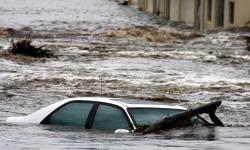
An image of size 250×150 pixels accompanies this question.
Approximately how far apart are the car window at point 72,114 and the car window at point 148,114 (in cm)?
68

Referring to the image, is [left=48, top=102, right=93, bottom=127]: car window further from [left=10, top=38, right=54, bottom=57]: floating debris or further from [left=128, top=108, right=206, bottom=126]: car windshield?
[left=10, top=38, right=54, bottom=57]: floating debris

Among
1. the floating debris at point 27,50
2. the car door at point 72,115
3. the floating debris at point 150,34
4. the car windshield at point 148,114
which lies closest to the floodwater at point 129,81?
the car door at point 72,115

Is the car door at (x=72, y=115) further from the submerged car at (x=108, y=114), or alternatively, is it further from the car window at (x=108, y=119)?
the car window at (x=108, y=119)

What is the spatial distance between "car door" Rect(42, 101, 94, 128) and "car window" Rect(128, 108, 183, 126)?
2.14ft

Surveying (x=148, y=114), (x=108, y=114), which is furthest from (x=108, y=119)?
(x=148, y=114)

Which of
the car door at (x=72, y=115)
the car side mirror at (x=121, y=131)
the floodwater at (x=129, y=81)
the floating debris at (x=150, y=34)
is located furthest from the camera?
the floating debris at (x=150, y=34)

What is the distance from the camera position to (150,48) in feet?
133

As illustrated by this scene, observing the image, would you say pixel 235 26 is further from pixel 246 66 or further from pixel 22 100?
pixel 22 100

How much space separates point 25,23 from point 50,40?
63.2ft

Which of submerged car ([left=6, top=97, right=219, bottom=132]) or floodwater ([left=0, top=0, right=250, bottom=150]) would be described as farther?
submerged car ([left=6, top=97, right=219, bottom=132])

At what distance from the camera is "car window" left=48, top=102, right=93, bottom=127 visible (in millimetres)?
13266

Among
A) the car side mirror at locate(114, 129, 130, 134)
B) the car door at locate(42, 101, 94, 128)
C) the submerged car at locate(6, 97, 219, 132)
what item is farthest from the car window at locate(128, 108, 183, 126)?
the car door at locate(42, 101, 94, 128)

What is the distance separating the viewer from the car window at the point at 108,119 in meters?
13.0

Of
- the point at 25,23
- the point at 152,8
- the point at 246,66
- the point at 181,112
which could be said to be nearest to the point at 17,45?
the point at 246,66
